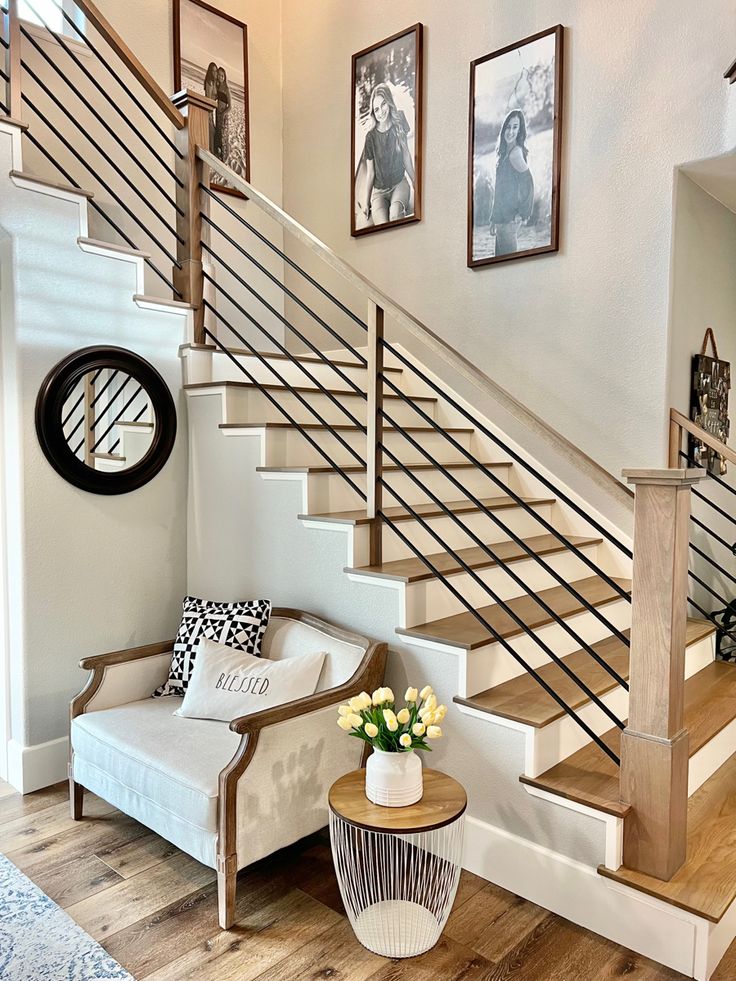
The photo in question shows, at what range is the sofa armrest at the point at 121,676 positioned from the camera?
2.81 metres

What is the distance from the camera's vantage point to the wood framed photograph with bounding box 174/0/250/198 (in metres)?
4.52

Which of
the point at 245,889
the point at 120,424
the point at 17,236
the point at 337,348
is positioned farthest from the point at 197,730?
the point at 337,348

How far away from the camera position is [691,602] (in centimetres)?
359

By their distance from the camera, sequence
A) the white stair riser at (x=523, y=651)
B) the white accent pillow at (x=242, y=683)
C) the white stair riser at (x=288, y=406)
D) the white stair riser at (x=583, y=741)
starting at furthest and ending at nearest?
the white stair riser at (x=288, y=406)
the white accent pillow at (x=242, y=683)
the white stair riser at (x=523, y=651)
the white stair riser at (x=583, y=741)

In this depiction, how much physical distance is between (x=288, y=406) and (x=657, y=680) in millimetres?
2086

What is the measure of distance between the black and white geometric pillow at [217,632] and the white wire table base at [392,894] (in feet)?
2.97

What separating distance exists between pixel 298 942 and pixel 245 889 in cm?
32

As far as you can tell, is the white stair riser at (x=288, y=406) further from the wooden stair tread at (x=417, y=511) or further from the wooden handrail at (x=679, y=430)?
the wooden handrail at (x=679, y=430)

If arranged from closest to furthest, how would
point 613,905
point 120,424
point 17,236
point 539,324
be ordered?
point 613,905 < point 17,236 < point 120,424 < point 539,324

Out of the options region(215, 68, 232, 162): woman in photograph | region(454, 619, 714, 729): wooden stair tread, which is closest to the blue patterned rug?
region(454, 619, 714, 729): wooden stair tread

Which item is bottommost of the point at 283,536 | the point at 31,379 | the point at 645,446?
the point at 283,536

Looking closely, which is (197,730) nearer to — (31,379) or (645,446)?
(31,379)

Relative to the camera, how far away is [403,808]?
2.03 metres

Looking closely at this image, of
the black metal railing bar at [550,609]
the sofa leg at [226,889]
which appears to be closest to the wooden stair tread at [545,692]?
the black metal railing bar at [550,609]
